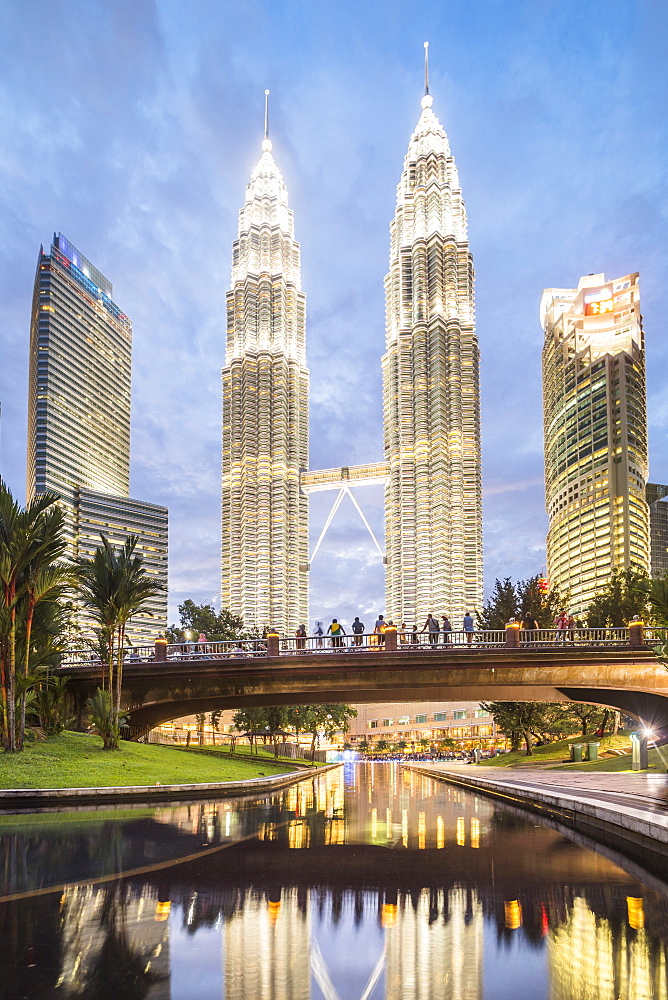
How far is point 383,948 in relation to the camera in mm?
7531

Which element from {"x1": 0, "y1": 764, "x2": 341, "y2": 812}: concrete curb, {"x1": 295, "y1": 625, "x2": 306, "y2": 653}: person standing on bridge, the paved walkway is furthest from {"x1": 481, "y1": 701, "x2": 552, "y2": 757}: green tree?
{"x1": 0, "y1": 764, "x2": 341, "y2": 812}: concrete curb

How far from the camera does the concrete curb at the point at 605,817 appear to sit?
14178 mm

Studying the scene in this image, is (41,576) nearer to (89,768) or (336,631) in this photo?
(89,768)

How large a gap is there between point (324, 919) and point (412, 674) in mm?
34008

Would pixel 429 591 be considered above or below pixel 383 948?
above

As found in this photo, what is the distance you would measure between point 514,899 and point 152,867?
5326 millimetres

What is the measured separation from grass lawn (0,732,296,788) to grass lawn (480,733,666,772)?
17.4 metres

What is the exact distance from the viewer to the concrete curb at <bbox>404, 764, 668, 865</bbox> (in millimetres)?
14178

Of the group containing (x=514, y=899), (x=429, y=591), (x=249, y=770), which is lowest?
(x=249, y=770)

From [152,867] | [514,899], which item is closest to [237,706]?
[152,867]

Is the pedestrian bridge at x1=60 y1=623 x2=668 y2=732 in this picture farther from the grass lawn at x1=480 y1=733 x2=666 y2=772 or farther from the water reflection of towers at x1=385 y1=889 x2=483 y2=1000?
the water reflection of towers at x1=385 y1=889 x2=483 y2=1000

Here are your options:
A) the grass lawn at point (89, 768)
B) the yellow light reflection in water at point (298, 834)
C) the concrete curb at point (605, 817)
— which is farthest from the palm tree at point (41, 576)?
the concrete curb at point (605, 817)

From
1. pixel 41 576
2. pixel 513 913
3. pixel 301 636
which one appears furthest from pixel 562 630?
pixel 513 913

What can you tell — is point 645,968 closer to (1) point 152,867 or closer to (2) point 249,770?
(1) point 152,867
